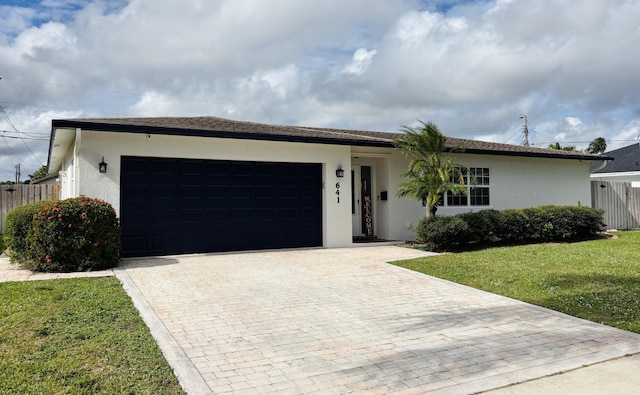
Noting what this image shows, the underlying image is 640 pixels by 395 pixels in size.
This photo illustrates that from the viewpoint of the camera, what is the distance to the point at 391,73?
23203 millimetres

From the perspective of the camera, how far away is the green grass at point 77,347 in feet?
11.4

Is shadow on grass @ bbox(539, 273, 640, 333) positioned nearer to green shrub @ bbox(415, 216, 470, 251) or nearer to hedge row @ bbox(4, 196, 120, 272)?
green shrub @ bbox(415, 216, 470, 251)

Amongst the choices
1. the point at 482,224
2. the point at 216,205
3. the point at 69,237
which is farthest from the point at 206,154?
the point at 482,224

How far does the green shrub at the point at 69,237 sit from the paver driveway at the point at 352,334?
1141 millimetres

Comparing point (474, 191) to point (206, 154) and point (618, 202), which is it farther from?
point (206, 154)

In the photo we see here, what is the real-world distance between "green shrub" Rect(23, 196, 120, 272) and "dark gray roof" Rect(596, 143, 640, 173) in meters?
30.0

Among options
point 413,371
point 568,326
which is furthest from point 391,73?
point 413,371

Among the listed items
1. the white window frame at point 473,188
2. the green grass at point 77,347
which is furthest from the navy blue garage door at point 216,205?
the white window frame at point 473,188

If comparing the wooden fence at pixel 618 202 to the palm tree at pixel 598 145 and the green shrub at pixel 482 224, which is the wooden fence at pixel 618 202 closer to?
the green shrub at pixel 482 224

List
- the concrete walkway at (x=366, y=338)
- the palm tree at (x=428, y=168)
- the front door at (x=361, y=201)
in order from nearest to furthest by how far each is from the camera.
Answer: the concrete walkway at (x=366, y=338) < the palm tree at (x=428, y=168) < the front door at (x=361, y=201)

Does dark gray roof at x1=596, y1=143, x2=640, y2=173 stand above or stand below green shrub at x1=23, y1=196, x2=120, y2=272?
above

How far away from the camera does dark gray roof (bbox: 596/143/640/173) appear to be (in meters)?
28.3

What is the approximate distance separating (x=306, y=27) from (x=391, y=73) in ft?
30.3

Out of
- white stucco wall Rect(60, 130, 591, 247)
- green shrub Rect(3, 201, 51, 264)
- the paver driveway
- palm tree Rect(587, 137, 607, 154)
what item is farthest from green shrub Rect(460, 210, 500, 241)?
palm tree Rect(587, 137, 607, 154)
